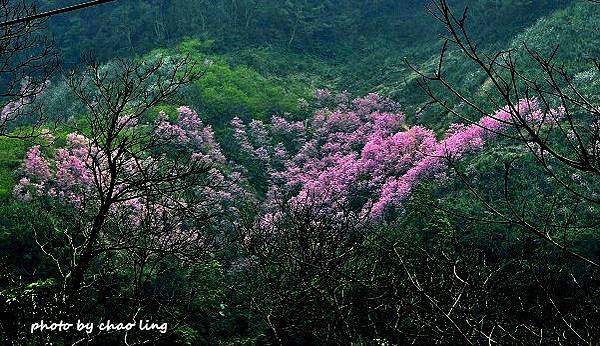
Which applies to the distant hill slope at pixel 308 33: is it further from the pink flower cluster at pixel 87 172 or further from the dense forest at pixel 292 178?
the pink flower cluster at pixel 87 172

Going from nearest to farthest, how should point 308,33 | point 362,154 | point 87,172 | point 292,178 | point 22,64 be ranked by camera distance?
point 22,64 < point 87,172 < point 362,154 < point 292,178 < point 308,33

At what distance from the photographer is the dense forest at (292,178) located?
17.9 feet

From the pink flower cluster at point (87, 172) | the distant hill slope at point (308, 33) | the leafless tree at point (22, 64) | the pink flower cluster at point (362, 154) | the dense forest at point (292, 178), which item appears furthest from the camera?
the distant hill slope at point (308, 33)

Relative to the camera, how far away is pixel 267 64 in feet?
88.8

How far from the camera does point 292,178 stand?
791 inches

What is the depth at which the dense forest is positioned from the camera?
546cm

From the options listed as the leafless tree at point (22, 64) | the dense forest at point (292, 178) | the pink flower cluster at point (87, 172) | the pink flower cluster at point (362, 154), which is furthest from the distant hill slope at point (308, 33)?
the pink flower cluster at point (87, 172)

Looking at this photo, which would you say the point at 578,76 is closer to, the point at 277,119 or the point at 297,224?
the point at 277,119

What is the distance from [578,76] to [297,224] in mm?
13651

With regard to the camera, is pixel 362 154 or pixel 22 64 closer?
pixel 22 64

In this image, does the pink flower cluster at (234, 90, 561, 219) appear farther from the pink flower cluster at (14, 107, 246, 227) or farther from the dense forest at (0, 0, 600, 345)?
the pink flower cluster at (14, 107, 246, 227)

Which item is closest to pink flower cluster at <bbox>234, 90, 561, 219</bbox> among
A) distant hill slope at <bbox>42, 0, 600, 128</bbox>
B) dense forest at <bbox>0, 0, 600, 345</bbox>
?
dense forest at <bbox>0, 0, 600, 345</bbox>

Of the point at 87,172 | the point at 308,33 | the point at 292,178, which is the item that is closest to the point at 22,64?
the point at 87,172

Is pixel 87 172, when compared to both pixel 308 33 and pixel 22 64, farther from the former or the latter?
pixel 308 33
